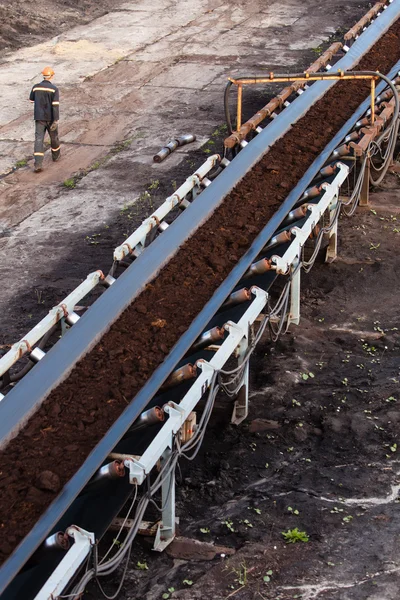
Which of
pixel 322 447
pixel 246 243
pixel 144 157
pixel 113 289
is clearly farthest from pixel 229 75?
pixel 322 447

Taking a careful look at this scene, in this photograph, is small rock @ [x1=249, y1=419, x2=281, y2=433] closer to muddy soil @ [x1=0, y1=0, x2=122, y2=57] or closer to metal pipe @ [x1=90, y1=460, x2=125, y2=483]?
metal pipe @ [x1=90, y1=460, x2=125, y2=483]

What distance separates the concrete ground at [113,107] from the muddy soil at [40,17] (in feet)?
1.32

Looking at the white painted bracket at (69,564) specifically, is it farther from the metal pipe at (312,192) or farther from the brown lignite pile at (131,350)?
the metal pipe at (312,192)

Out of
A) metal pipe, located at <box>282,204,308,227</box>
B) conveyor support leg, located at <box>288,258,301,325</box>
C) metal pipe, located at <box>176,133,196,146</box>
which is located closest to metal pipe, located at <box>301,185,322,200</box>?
metal pipe, located at <box>282,204,308,227</box>

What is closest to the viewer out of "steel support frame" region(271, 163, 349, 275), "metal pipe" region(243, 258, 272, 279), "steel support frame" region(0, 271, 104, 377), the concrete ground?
"steel support frame" region(0, 271, 104, 377)

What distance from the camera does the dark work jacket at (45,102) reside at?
12.7 m

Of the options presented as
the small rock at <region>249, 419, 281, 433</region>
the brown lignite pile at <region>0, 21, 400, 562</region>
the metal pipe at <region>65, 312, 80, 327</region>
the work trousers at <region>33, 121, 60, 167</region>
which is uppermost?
the metal pipe at <region>65, 312, 80, 327</region>

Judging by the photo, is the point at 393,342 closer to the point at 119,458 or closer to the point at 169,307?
the point at 169,307

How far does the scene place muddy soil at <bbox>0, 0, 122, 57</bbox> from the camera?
19.1m

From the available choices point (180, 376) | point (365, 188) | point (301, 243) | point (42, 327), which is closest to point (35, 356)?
point (42, 327)

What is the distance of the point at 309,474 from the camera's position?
6.67 metres

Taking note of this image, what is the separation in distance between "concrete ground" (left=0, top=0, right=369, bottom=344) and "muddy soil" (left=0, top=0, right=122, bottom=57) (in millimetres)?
403

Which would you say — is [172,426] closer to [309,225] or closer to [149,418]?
[149,418]

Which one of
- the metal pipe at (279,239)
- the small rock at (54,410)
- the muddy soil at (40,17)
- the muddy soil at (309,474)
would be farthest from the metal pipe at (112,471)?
the muddy soil at (40,17)
